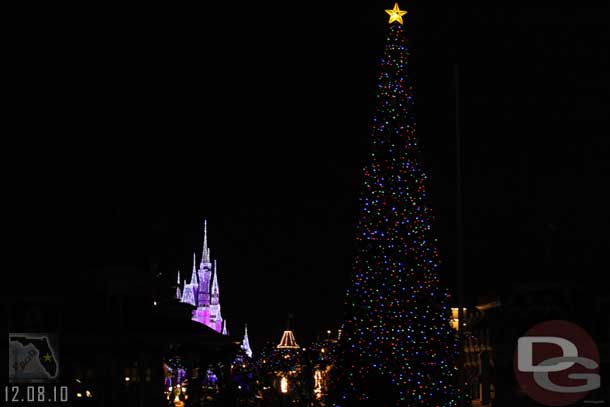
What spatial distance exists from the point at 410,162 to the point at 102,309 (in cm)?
1012

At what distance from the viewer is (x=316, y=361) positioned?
46438mm

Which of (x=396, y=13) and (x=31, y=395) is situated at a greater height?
(x=396, y=13)

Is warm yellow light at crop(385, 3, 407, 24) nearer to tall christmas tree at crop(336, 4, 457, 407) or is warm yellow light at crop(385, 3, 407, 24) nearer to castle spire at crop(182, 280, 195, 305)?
tall christmas tree at crop(336, 4, 457, 407)

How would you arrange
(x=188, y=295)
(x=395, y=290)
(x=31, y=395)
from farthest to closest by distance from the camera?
(x=188, y=295) < (x=395, y=290) < (x=31, y=395)

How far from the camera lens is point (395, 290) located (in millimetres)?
30281

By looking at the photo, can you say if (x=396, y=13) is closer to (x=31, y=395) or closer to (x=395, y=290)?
(x=395, y=290)

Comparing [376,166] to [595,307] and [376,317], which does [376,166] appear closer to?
[376,317]
